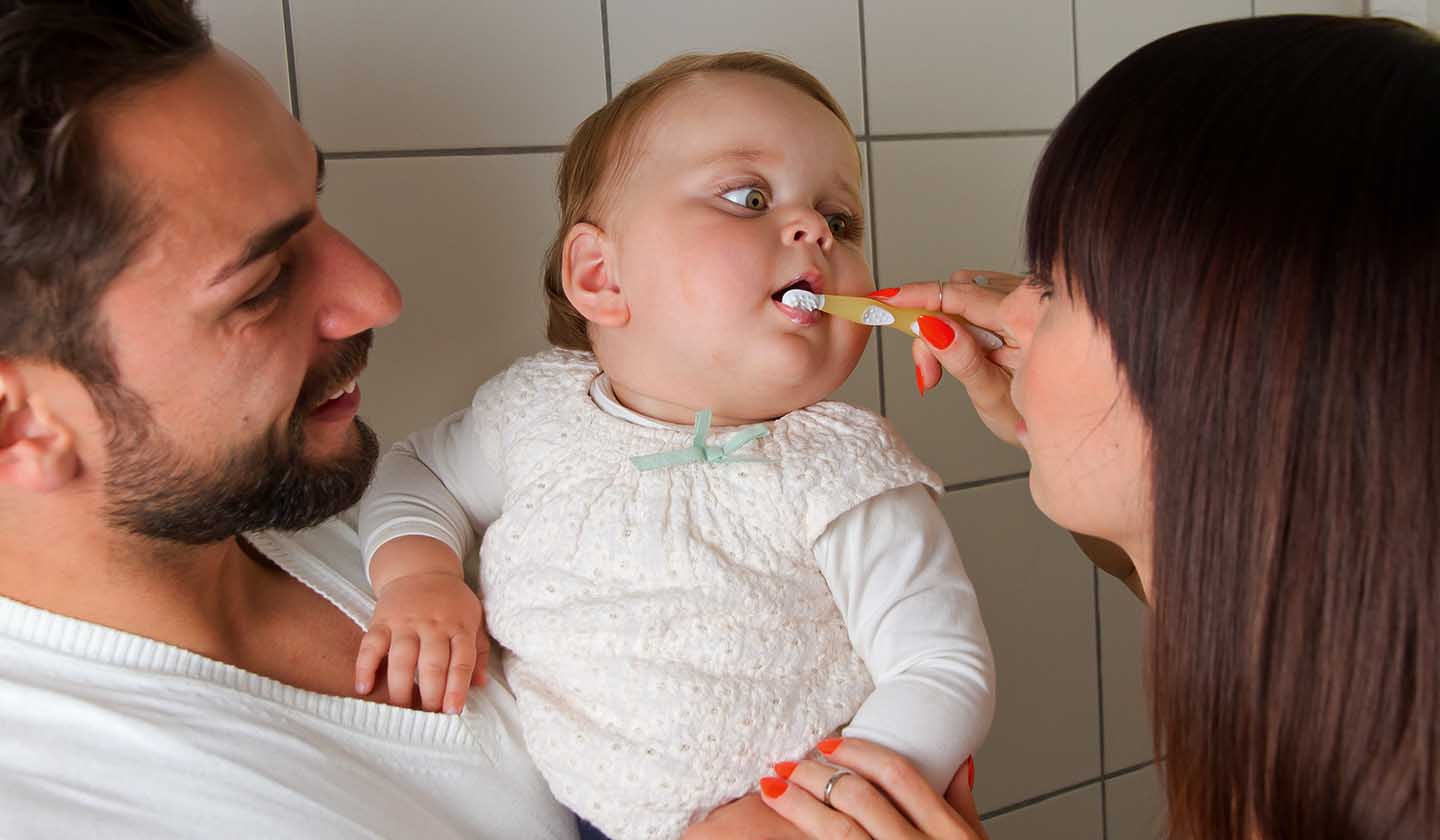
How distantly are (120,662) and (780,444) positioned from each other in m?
0.56

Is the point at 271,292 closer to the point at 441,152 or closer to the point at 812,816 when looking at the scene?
the point at 441,152

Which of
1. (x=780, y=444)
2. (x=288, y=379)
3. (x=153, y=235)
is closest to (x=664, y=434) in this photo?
(x=780, y=444)

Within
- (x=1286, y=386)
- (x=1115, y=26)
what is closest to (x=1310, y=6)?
(x=1115, y=26)

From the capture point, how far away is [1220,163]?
72cm

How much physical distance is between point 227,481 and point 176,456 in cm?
4

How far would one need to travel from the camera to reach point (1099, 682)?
1.73 meters

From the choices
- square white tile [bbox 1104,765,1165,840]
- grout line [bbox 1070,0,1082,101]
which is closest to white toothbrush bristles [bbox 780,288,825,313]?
grout line [bbox 1070,0,1082,101]

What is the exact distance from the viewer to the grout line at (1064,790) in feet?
5.46

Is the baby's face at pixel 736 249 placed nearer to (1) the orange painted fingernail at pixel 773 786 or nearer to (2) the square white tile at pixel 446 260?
(2) the square white tile at pixel 446 260

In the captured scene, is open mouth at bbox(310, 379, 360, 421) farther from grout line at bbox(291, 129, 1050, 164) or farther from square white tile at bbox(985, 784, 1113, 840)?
square white tile at bbox(985, 784, 1113, 840)

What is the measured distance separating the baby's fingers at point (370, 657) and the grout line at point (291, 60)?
506mm

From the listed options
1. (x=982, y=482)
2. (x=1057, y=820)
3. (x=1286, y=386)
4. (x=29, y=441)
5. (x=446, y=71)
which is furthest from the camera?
(x=1057, y=820)

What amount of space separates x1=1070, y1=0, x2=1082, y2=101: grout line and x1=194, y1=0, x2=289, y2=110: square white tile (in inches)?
41.1

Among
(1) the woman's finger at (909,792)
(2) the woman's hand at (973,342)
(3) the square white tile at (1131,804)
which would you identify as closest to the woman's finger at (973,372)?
(2) the woman's hand at (973,342)
